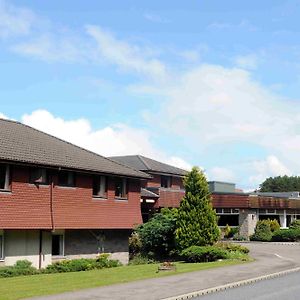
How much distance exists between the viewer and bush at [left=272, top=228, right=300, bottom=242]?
157ft

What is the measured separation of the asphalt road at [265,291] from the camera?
15859mm

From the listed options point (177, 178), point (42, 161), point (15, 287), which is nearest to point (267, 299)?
point (15, 287)

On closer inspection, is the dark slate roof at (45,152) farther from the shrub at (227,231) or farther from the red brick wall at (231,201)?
the shrub at (227,231)

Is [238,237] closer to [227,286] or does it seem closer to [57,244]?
[57,244]

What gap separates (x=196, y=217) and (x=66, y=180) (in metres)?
7.50

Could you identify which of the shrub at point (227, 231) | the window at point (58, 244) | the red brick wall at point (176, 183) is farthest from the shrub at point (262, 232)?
the window at point (58, 244)

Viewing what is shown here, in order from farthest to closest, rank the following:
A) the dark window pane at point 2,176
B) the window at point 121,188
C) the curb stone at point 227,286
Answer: the window at point 121,188
the dark window pane at point 2,176
the curb stone at point 227,286

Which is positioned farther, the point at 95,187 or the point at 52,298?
the point at 95,187

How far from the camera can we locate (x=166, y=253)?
110ft

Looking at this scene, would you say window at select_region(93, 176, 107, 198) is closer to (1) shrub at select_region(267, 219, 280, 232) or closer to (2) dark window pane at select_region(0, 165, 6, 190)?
(2) dark window pane at select_region(0, 165, 6, 190)

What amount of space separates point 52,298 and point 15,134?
1678 cm

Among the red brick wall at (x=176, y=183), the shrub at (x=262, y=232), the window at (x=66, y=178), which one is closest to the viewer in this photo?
the window at (x=66, y=178)

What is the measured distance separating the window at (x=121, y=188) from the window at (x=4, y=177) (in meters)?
8.07

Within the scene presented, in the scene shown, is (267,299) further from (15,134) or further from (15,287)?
(15,134)
